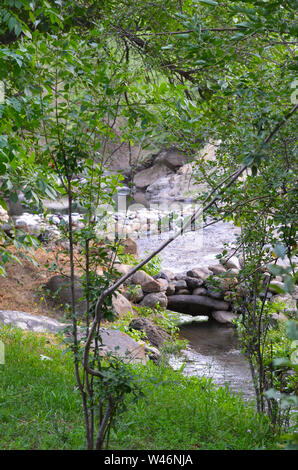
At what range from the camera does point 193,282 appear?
9828mm

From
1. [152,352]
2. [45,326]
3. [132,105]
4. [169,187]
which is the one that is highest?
[132,105]

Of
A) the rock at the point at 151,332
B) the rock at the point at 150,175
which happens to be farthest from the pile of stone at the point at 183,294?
the rock at the point at 150,175

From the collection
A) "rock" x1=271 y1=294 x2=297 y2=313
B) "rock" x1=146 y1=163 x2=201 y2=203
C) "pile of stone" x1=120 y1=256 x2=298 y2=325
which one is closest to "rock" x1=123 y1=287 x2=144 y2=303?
"pile of stone" x1=120 y1=256 x2=298 y2=325

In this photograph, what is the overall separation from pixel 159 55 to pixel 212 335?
496cm

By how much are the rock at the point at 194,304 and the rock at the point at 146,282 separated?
528mm

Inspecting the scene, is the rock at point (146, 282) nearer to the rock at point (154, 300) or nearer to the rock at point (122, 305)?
the rock at point (154, 300)

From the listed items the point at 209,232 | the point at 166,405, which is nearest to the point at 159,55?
the point at 166,405

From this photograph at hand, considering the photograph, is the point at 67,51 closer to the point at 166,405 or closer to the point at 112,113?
the point at 112,113

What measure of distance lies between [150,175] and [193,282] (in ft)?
39.5

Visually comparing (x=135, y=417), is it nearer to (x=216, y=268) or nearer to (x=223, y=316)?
(x=223, y=316)

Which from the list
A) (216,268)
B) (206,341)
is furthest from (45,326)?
(216,268)

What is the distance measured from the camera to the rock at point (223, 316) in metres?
8.64

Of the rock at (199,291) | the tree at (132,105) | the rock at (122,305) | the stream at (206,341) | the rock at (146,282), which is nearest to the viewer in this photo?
the tree at (132,105)

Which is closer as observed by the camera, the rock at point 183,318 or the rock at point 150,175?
the rock at point 183,318
